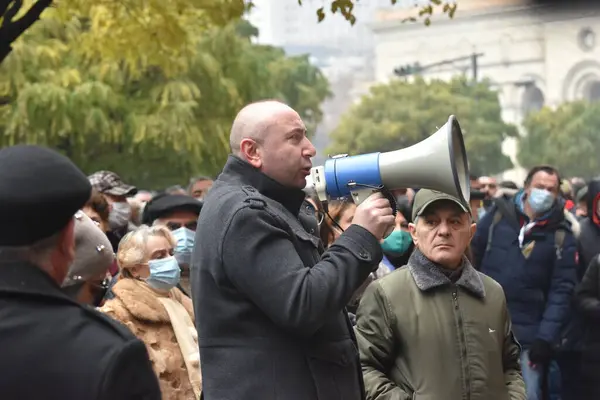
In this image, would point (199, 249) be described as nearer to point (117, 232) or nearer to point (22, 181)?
point (22, 181)

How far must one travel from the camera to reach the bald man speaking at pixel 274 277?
3.82 meters

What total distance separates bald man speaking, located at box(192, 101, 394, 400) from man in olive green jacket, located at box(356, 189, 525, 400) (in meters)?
0.85

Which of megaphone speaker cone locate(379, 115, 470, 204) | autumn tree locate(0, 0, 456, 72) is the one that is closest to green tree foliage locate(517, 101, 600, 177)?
autumn tree locate(0, 0, 456, 72)

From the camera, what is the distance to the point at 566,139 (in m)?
75.8

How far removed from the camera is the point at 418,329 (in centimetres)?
496

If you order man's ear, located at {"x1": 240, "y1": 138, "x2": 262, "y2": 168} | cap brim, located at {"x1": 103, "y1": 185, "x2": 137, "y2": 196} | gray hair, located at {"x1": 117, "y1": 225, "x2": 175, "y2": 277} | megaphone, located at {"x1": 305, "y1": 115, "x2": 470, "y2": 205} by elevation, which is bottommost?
cap brim, located at {"x1": 103, "y1": 185, "x2": 137, "y2": 196}

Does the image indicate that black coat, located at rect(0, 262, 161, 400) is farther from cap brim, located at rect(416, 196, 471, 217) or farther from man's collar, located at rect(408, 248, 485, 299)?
cap brim, located at rect(416, 196, 471, 217)

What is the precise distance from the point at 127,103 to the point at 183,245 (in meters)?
17.4

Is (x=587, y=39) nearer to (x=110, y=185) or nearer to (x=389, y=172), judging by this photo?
(x=110, y=185)

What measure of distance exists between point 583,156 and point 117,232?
224ft

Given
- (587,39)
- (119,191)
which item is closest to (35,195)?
(119,191)

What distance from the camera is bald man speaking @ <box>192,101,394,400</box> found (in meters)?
3.82

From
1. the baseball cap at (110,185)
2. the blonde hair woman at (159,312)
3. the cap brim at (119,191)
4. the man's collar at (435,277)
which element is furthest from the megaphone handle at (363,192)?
the cap brim at (119,191)

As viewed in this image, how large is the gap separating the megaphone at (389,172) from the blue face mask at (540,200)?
4958 millimetres
